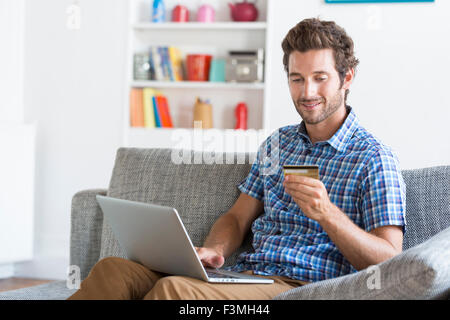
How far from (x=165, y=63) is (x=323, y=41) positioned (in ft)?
7.89

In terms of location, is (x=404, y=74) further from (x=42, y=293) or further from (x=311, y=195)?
(x=42, y=293)

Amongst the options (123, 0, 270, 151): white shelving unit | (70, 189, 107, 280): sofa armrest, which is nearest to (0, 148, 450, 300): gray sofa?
(70, 189, 107, 280): sofa armrest

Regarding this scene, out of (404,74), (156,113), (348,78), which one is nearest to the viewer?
(348,78)

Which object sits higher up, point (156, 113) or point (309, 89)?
point (309, 89)

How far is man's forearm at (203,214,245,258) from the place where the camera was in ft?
6.12

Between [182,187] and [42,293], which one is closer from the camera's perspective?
[42,293]

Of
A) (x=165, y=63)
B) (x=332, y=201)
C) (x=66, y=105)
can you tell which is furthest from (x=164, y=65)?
(x=332, y=201)

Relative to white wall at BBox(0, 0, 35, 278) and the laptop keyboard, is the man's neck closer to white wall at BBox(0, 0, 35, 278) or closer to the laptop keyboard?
the laptop keyboard

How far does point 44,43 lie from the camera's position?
422 cm

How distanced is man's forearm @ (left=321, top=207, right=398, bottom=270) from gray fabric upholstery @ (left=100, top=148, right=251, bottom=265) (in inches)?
19.4

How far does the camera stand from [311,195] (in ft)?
4.95

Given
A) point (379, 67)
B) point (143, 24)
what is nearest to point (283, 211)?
point (379, 67)
